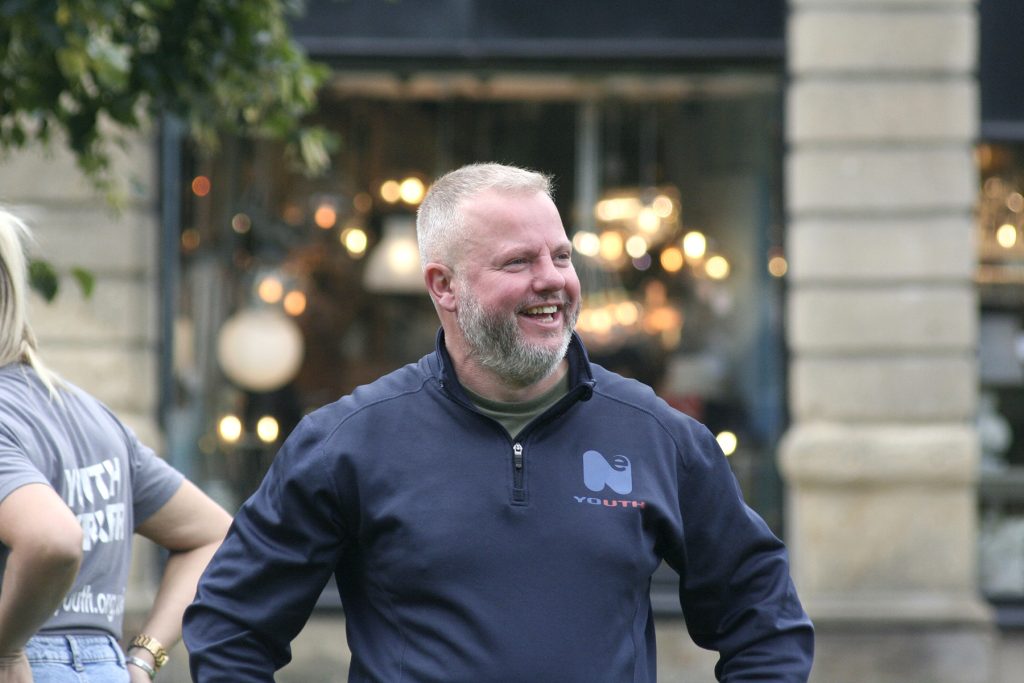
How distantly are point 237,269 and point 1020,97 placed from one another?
16.1 feet

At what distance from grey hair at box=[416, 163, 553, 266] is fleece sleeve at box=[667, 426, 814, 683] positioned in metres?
0.60

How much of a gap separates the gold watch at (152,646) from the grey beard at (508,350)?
1.23 m

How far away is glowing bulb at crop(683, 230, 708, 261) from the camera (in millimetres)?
9719

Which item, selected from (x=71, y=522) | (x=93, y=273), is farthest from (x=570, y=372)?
(x=93, y=273)

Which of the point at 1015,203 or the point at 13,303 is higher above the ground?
the point at 1015,203

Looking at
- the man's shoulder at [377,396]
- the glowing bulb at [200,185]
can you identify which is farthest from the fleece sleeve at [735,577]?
the glowing bulb at [200,185]

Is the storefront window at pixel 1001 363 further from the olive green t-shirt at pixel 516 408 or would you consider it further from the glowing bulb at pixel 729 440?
the olive green t-shirt at pixel 516 408

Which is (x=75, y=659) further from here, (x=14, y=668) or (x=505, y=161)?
(x=505, y=161)

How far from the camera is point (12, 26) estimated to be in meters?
5.13

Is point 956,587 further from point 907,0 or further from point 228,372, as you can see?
point 228,372

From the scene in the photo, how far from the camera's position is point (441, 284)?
10.3ft

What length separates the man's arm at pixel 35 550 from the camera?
10.1 feet

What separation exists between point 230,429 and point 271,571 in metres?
6.82

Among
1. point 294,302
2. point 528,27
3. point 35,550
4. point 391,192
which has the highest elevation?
point 528,27
